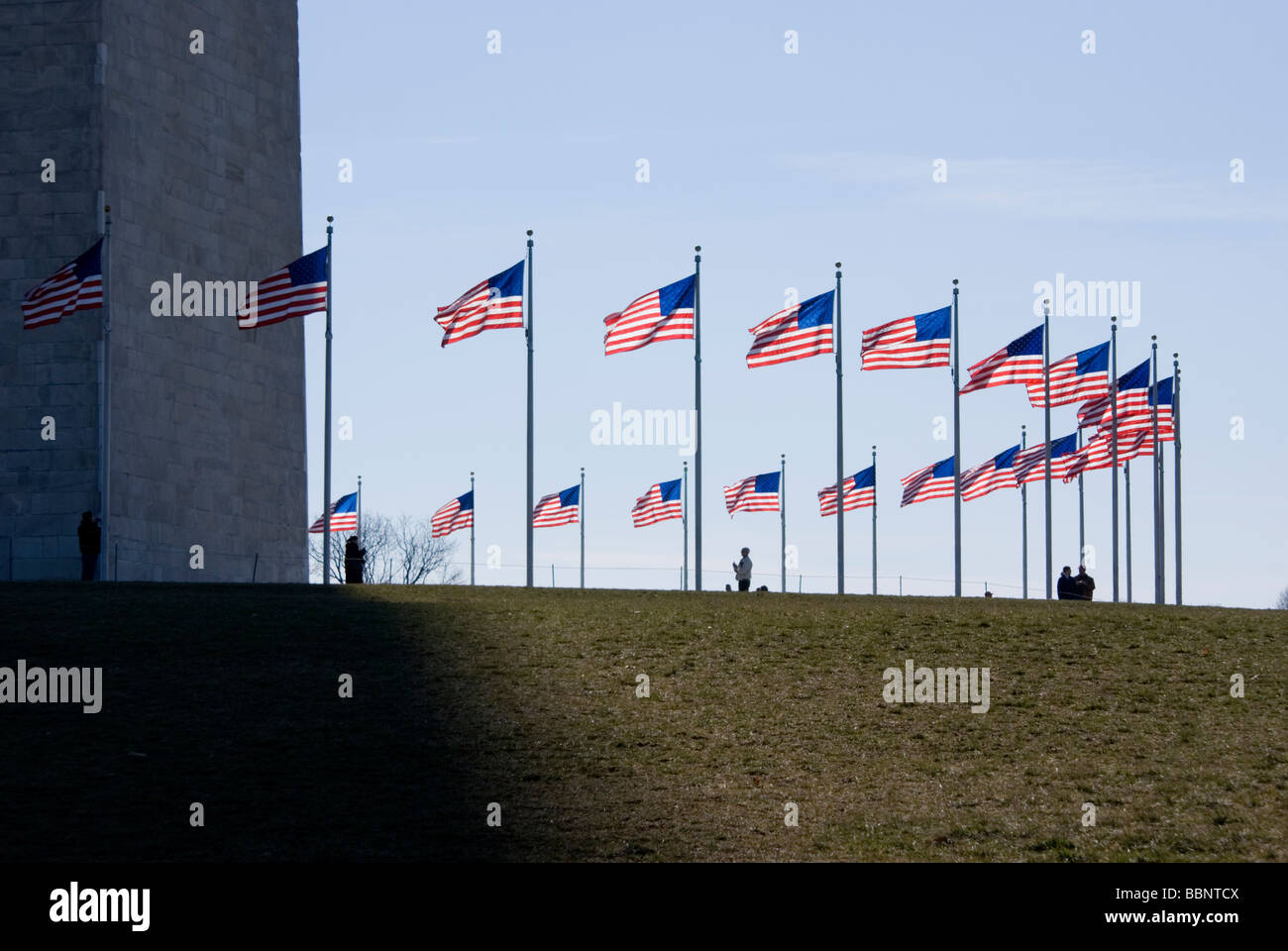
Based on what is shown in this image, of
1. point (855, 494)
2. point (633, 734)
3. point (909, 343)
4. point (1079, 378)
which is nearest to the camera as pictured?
point (633, 734)

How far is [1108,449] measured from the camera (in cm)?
5609

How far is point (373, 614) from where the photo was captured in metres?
38.5

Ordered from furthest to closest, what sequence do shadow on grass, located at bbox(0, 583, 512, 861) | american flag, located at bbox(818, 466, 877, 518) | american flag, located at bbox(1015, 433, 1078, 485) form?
american flag, located at bbox(818, 466, 877, 518) < american flag, located at bbox(1015, 433, 1078, 485) < shadow on grass, located at bbox(0, 583, 512, 861)

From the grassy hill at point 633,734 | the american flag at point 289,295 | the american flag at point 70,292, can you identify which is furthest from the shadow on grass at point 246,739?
the american flag at point 70,292

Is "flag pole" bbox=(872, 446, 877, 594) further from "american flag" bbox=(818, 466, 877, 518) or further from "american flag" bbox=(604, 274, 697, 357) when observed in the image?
"american flag" bbox=(604, 274, 697, 357)

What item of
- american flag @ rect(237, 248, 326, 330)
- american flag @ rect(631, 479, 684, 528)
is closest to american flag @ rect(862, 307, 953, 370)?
american flag @ rect(237, 248, 326, 330)

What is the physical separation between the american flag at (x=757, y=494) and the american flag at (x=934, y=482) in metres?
6.26

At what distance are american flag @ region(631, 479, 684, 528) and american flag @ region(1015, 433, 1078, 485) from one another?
467 inches

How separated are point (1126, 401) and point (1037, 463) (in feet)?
9.60

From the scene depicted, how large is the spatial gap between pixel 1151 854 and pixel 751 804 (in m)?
5.31

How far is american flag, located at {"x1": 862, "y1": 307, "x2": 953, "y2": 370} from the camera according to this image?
47344mm

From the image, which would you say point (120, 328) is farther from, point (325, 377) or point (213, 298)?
point (325, 377)

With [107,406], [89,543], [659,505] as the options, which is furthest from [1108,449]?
[89,543]

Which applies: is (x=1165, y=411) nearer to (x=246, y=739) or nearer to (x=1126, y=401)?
(x=1126, y=401)
